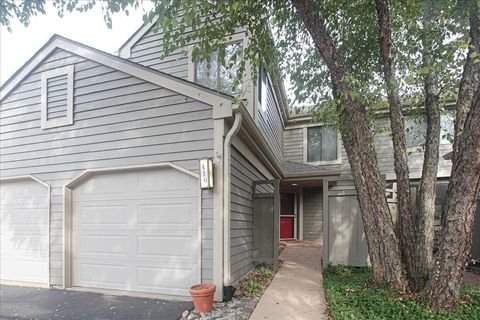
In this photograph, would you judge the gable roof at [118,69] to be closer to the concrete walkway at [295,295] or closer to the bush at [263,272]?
the concrete walkway at [295,295]

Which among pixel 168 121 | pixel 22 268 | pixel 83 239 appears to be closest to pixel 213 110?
pixel 168 121

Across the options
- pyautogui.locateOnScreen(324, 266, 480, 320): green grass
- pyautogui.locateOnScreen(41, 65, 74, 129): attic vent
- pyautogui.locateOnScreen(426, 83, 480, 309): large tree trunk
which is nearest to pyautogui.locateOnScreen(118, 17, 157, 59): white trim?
pyautogui.locateOnScreen(41, 65, 74, 129): attic vent

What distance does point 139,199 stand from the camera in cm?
565

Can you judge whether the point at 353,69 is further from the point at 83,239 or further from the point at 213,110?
the point at 83,239

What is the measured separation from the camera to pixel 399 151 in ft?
17.0

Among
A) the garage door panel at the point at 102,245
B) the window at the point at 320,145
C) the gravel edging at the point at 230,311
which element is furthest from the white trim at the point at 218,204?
the window at the point at 320,145

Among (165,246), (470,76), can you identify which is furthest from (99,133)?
(470,76)

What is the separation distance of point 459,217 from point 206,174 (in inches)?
127

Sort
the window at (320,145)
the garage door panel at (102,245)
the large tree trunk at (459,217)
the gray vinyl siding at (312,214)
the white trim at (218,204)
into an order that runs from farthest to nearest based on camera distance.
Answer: the gray vinyl siding at (312,214) < the window at (320,145) < the garage door panel at (102,245) < the white trim at (218,204) < the large tree trunk at (459,217)

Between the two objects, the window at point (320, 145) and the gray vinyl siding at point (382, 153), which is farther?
the window at point (320, 145)

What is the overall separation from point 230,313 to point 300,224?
31.2ft

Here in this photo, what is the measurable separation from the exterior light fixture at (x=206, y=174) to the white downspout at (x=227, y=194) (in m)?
0.21

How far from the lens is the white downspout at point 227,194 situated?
4879mm

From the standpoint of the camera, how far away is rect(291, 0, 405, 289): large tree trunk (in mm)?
4367
